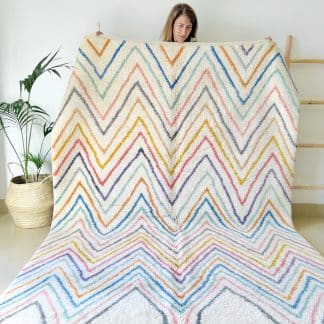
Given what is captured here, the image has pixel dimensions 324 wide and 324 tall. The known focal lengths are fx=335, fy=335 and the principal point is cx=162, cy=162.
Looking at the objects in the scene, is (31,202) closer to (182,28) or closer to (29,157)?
(29,157)

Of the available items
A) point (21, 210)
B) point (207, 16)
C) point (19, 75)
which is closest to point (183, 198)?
point (21, 210)

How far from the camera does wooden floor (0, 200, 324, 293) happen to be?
5.21 ft

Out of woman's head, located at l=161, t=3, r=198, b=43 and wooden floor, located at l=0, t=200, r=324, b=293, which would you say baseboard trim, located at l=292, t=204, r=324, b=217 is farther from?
woman's head, located at l=161, t=3, r=198, b=43

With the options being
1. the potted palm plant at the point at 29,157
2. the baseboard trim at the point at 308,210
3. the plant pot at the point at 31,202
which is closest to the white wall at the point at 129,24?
the potted palm plant at the point at 29,157

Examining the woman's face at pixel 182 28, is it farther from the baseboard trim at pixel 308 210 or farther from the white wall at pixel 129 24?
the baseboard trim at pixel 308 210

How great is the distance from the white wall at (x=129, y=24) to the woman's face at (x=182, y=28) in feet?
0.66

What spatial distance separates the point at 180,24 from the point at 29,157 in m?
1.17

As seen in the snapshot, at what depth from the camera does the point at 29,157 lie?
2.04 metres

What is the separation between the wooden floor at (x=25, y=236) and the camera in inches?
62.5

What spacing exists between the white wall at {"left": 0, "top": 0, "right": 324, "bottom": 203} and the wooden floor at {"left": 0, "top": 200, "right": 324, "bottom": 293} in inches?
33.1

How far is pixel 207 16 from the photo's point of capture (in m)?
2.00

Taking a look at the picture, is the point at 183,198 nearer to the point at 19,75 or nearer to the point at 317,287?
the point at 317,287

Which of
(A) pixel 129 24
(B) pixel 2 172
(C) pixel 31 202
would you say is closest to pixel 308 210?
(A) pixel 129 24

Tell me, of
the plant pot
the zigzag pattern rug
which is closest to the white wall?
the zigzag pattern rug
